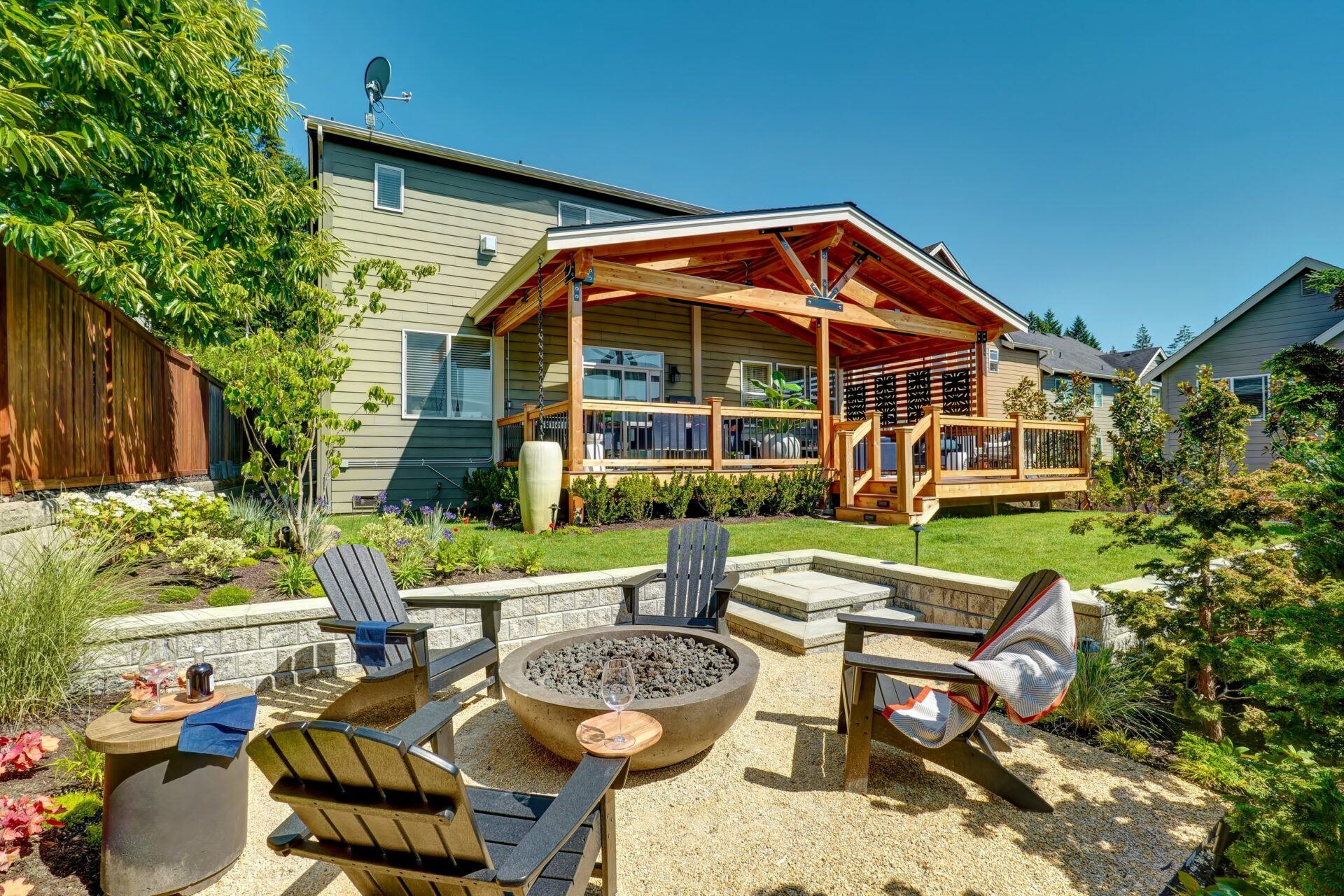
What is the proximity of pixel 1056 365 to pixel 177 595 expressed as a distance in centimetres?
2798

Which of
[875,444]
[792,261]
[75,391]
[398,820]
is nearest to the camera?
[398,820]

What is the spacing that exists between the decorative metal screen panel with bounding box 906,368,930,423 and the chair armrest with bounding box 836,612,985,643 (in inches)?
428

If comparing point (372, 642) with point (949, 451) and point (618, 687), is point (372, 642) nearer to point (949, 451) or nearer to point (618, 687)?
point (618, 687)

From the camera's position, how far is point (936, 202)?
1834 centimetres

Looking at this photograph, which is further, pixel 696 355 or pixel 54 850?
pixel 696 355

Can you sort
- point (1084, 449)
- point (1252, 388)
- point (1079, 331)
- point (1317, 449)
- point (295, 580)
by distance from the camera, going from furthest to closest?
point (1079, 331) → point (1252, 388) → point (1084, 449) → point (295, 580) → point (1317, 449)

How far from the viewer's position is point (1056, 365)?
24.4 metres

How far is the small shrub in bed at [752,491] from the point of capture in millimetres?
8945

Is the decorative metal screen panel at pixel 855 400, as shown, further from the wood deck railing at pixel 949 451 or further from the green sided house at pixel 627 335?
the wood deck railing at pixel 949 451

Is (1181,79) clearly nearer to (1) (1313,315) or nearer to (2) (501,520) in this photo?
(1) (1313,315)

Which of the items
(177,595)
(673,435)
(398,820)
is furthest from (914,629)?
(673,435)

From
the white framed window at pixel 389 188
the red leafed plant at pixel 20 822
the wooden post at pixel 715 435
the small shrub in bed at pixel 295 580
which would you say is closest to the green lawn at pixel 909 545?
the wooden post at pixel 715 435

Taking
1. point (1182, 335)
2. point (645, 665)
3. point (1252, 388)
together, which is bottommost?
point (645, 665)

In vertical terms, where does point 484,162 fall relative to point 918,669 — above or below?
above
